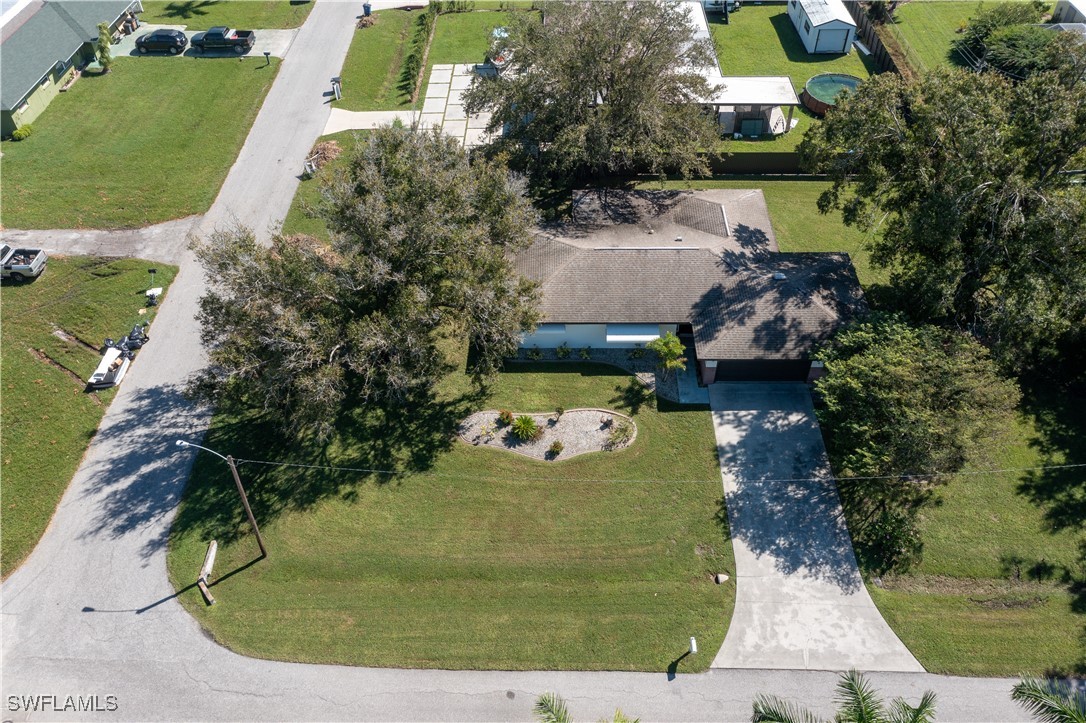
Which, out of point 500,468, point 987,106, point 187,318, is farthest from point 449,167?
point 987,106

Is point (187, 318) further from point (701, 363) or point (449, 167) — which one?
point (701, 363)

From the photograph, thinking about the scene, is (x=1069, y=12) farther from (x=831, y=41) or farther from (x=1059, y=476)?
(x=1059, y=476)

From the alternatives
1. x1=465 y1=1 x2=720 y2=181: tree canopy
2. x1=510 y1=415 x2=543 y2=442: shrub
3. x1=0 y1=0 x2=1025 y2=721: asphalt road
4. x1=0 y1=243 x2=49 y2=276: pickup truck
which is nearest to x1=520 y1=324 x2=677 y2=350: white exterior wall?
x1=510 y1=415 x2=543 y2=442: shrub

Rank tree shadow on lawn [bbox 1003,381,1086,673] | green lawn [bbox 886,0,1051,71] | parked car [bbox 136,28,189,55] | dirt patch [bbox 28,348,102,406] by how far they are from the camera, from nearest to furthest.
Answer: tree shadow on lawn [bbox 1003,381,1086,673] < dirt patch [bbox 28,348,102,406] < green lawn [bbox 886,0,1051,71] < parked car [bbox 136,28,189,55]

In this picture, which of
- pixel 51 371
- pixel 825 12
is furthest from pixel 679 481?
pixel 825 12

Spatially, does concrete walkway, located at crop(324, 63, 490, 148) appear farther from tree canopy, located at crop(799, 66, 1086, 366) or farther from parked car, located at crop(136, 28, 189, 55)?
tree canopy, located at crop(799, 66, 1086, 366)
